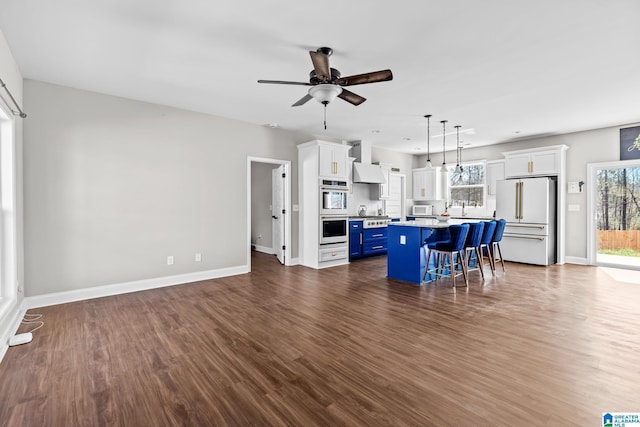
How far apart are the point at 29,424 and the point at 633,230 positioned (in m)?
8.65

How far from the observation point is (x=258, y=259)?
22.9ft

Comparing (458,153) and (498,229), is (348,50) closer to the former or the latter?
(498,229)

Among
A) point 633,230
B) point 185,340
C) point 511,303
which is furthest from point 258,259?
point 633,230

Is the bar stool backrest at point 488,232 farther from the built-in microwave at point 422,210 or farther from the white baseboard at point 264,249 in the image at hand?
the white baseboard at point 264,249

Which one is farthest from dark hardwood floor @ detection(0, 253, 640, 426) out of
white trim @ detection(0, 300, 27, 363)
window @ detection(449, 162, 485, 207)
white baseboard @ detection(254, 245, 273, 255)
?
window @ detection(449, 162, 485, 207)

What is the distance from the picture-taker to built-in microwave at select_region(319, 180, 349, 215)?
20.1 feet

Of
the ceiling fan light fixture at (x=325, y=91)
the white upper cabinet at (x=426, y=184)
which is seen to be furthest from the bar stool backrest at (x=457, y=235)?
the white upper cabinet at (x=426, y=184)

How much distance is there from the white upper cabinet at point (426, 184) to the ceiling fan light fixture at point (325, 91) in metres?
6.21

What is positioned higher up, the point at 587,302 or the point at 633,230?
the point at 633,230

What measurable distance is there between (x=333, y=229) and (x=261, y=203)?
8.33 feet

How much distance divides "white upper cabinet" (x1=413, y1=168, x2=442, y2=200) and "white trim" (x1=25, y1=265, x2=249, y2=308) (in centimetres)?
553

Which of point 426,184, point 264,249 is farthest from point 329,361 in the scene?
point 426,184

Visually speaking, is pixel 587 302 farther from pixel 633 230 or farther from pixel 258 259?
pixel 258 259

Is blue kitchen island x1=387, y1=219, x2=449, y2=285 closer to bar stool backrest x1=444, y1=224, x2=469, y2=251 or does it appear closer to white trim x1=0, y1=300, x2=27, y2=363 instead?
bar stool backrest x1=444, y1=224, x2=469, y2=251
